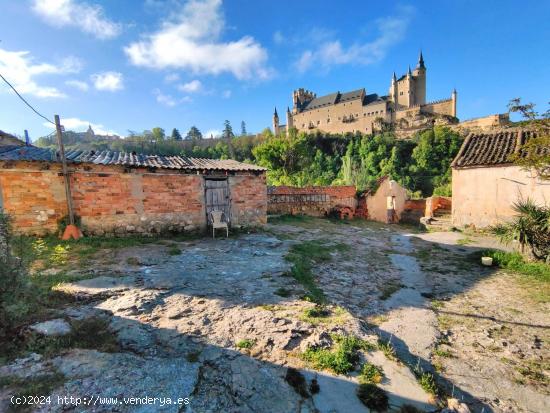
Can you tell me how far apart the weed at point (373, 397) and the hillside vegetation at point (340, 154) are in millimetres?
14774

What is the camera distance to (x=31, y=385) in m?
2.29

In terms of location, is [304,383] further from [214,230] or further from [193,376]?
[214,230]

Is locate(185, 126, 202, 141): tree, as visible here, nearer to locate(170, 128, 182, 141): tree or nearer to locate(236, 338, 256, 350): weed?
locate(170, 128, 182, 141): tree

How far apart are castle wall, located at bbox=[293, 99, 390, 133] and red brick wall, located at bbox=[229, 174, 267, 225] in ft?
167

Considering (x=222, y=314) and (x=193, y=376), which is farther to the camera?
(x=222, y=314)

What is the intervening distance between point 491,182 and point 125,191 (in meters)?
13.5

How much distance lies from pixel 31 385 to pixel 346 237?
9537 millimetres

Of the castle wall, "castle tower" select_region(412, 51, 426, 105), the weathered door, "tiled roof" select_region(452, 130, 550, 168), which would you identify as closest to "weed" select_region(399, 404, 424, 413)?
the weathered door

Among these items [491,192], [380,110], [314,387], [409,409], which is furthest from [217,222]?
[380,110]

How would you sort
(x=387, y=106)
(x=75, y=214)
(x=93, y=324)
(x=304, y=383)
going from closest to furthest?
(x=304, y=383) → (x=93, y=324) → (x=75, y=214) → (x=387, y=106)

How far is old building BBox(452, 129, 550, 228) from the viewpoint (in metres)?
9.67

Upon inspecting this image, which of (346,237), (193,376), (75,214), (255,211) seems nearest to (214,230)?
(255,211)

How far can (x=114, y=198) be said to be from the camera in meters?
8.17

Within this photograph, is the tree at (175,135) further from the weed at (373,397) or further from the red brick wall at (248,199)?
the weed at (373,397)
